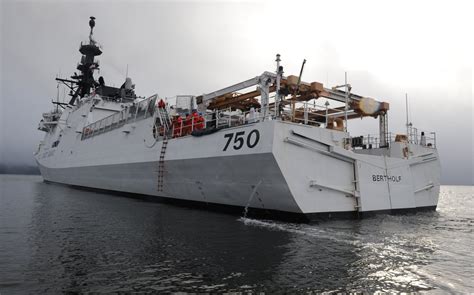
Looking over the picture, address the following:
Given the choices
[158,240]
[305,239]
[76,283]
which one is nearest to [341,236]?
[305,239]

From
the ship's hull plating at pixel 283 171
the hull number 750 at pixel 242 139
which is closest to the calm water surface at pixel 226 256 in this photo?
the ship's hull plating at pixel 283 171

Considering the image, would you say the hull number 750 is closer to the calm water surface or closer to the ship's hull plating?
the ship's hull plating

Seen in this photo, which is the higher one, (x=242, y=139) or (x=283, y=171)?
(x=242, y=139)

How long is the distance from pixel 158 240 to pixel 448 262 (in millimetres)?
7200

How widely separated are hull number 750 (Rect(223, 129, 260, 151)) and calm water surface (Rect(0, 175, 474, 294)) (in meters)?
3.04

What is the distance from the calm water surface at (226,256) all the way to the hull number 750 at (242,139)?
9.96ft

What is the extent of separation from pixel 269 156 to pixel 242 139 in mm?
1683

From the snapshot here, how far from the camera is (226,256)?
7.49m

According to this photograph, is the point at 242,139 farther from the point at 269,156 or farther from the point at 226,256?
the point at 226,256

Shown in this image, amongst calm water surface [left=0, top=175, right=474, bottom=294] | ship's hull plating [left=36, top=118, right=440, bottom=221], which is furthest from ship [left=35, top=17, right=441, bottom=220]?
calm water surface [left=0, top=175, right=474, bottom=294]

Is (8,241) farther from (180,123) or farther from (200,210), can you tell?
(180,123)

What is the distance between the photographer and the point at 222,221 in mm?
12586

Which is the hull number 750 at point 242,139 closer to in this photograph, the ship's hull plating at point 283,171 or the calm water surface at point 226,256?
the ship's hull plating at point 283,171

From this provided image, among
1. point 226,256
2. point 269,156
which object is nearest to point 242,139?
point 269,156
